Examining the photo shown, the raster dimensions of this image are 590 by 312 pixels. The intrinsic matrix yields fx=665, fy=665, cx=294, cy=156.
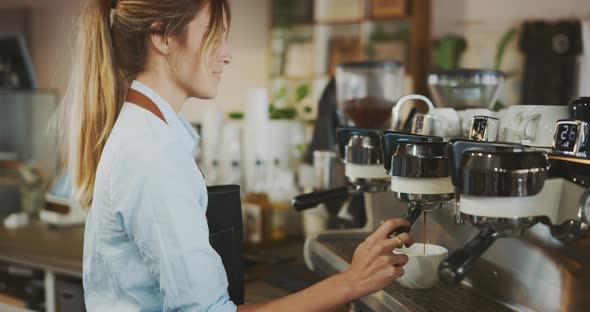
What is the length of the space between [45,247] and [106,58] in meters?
1.50

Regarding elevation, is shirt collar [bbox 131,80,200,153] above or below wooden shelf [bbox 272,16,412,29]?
below

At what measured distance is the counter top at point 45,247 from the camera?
230 centimetres

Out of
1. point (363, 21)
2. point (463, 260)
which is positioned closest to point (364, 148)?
point (463, 260)

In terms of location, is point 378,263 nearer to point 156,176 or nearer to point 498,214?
point 498,214

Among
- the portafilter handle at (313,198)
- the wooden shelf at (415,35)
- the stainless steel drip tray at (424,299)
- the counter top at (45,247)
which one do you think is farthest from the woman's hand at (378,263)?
the wooden shelf at (415,35)

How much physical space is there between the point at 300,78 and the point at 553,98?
5.83 ft

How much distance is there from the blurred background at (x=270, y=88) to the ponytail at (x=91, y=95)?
14cm

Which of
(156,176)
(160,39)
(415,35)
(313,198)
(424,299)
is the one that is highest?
(415,35)

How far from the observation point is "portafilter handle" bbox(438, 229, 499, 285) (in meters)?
0.82

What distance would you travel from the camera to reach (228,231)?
1.33 m

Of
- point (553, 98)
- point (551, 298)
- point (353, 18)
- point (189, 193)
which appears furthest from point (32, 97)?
point (551, 298)

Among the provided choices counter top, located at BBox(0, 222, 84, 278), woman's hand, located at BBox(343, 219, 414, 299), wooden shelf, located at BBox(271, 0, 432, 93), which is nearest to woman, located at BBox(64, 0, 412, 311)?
woman's hand, located at BBox(343, 219, 414, 299)

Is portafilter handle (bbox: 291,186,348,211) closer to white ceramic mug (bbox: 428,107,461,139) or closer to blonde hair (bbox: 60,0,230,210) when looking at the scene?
white ceramic mug (bbox: 428,107,461,139)

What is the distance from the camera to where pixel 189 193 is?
103 centimetres
